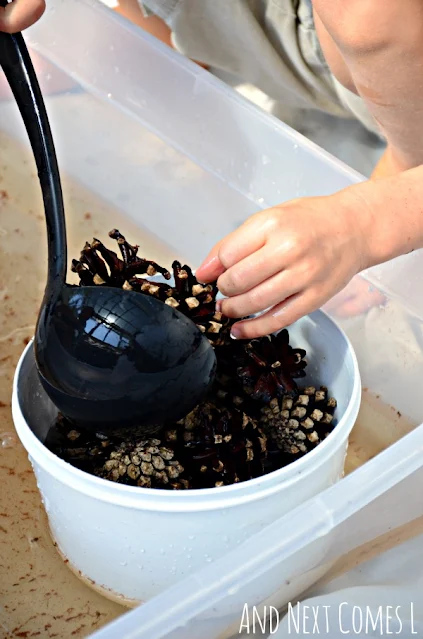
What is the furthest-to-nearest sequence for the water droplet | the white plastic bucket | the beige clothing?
the beige clothing → the water droplet → the white plastic bucket

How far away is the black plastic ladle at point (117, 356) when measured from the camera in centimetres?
34

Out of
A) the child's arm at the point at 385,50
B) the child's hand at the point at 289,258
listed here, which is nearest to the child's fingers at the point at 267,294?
the child's hand at the point at 289,258

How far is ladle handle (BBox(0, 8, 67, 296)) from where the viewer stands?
0.38 m

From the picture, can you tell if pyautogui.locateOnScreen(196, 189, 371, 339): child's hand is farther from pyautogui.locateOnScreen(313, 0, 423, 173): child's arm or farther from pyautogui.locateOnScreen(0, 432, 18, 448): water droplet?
pyautogui.locateOnScreen(0, 432, 18, 448): water droplet

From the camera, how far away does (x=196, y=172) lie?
1.82 feet

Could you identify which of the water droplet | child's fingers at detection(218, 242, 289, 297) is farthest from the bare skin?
the water droplet

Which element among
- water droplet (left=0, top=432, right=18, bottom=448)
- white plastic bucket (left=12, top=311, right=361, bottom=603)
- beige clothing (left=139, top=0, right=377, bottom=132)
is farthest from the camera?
beige clothing (left=139, top=0, right=377, bottom=132)

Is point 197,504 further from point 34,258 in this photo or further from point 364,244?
point 34,258

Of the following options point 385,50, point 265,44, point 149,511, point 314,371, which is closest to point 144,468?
point 149,511

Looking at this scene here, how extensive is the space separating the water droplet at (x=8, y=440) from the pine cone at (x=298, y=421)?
17cm

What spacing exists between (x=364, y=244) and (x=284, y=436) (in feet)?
0.36

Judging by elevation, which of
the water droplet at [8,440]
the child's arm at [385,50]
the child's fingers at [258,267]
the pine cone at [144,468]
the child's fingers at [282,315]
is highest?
the child's arm at [385,50]

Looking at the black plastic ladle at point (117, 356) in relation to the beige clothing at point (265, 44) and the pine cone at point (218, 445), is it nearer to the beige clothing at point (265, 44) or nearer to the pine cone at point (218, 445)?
the pine cone at point (218, 445)

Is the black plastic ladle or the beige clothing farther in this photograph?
the beige clothing
